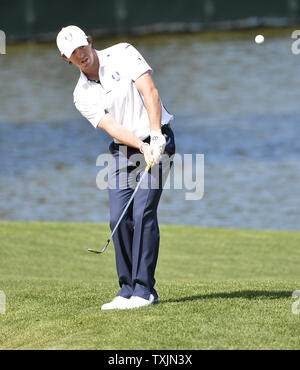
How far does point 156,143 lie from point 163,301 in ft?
3.85

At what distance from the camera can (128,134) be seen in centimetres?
534

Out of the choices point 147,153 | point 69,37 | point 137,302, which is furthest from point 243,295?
point 69,37

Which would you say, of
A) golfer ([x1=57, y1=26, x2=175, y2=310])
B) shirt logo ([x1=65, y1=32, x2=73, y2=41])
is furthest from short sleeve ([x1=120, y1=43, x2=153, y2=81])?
shirt logo ([x1=65, y1=32, x2=73, y2=41])

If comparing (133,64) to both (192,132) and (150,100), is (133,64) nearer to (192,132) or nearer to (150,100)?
(150,100)

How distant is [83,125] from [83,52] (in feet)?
63.2

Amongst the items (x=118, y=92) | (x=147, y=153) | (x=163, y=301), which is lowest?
(x=163, y=301)

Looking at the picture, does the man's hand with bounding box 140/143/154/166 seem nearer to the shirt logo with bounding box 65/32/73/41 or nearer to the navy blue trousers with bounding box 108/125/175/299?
the navy blue trousers with bounding box 108/125/175/299

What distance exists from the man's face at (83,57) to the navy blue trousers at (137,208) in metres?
0.57

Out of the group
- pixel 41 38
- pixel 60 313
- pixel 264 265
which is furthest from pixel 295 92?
pixel 60 313

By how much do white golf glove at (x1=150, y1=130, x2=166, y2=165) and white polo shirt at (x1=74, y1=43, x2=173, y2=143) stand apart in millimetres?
173

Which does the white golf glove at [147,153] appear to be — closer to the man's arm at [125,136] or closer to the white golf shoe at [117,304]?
the man's arm at [125,136]

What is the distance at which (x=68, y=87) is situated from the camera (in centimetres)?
3019

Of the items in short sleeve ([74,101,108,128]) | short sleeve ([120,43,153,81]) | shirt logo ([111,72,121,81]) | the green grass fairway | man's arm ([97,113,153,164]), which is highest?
short sleeve ([120,43,153,81])

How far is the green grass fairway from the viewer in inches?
191
